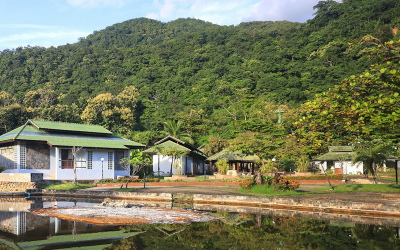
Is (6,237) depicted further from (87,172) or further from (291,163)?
(291,163)

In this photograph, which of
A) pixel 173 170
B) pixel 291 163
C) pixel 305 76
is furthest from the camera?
pixel 305 76

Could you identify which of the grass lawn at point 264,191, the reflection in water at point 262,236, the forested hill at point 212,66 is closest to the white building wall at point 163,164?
the forested hill at point 212,66

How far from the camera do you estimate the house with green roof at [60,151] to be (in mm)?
36312

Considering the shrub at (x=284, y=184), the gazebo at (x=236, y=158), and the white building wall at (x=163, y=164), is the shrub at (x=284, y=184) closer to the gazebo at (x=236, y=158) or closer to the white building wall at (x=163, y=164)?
the gazebo at (x=236, y=158)

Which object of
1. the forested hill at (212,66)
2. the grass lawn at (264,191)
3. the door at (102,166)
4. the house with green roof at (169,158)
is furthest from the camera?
the forested hill at (212,66)

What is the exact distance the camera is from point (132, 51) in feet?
400

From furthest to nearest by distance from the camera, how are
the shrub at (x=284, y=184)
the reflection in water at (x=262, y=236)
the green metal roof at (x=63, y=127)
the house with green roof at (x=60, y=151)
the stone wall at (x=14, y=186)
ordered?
1. the green metal roof at (x=63, y=127)
2. the house with green roof at (x=60, y=151)
3. the stone wall at (x=14, y=186)
4. the shrub at (x=284, y=184)
5. the reflection in water at (x=262, y=236)

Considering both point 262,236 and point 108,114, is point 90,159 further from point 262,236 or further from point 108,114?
point 108,114

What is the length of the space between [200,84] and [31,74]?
170 feet

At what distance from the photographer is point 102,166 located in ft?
133

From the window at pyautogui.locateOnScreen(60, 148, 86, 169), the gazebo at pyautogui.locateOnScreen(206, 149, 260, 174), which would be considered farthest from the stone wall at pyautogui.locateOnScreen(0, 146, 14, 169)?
the gazebo at pyautogui.locateOnScreen(206, 149, 260, 174)

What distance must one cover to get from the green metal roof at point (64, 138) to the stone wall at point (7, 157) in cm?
112

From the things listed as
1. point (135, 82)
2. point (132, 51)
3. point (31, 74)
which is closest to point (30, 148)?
point (135, 82)

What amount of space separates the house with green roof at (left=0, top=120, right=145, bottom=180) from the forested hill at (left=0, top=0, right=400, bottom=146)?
29.6m
